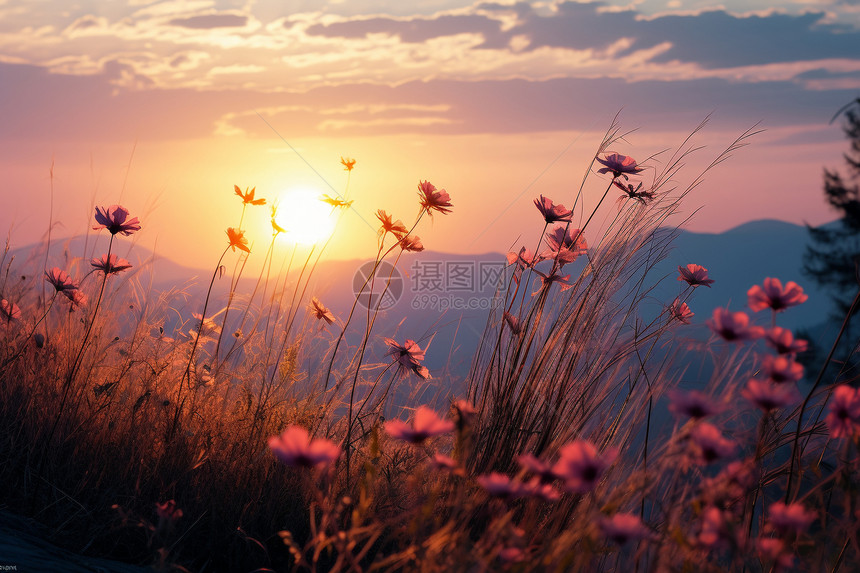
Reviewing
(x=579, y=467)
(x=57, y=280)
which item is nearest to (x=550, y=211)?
(x=579, y=467)

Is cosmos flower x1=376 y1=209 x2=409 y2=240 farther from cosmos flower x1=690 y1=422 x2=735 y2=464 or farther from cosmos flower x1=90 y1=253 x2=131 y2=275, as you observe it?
cosmos flower x1=690 y1=422 x2=735 y2=464

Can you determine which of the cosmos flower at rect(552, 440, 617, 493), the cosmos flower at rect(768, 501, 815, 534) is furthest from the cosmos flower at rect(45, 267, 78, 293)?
the cosmos flower at rect(768, 501, 815, 534)

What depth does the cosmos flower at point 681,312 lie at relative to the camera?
87.7 inches

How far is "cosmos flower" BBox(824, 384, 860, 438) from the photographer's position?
1255 millimetres

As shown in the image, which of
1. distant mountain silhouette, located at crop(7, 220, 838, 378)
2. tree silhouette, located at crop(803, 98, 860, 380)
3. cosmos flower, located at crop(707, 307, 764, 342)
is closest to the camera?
cosmos flower, located at crop(707, 307, 764, 342)

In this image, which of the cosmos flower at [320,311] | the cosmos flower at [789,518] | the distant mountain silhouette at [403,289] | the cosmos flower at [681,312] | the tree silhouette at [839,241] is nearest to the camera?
the cosmos flower at [789,518]

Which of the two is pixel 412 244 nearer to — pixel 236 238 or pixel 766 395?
pixel 236 238

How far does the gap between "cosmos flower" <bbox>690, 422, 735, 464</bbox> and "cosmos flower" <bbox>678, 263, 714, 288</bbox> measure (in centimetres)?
122

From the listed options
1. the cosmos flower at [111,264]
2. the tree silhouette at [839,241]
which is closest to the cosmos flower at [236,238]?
the cosmos flower at [111,264]

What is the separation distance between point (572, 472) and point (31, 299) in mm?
3196

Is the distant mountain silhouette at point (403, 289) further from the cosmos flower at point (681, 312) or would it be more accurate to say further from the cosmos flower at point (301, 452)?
the cosmos flower at point (301, 452)

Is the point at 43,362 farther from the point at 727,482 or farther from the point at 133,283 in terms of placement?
the point at 727,482

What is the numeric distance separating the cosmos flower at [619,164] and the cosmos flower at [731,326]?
989 millimetres

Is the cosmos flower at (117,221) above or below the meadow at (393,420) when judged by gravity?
above
